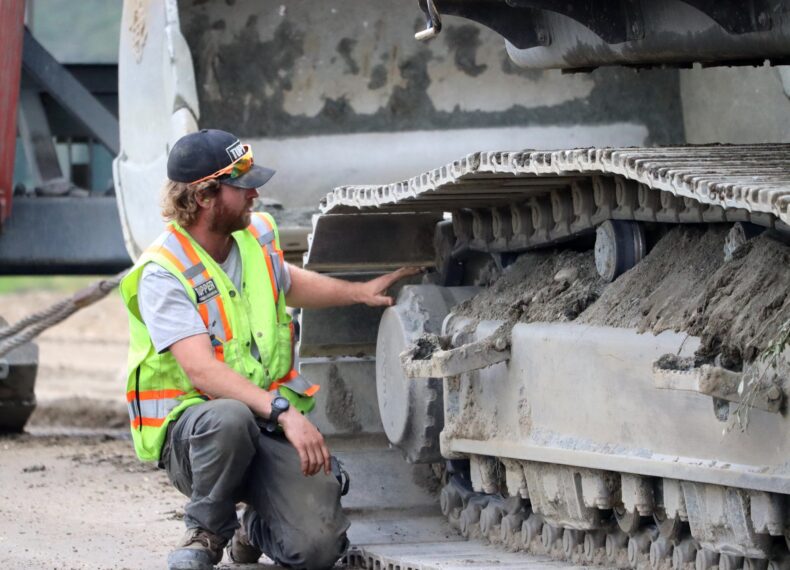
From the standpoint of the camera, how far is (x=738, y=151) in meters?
3.74

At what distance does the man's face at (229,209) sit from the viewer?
4.57 meters

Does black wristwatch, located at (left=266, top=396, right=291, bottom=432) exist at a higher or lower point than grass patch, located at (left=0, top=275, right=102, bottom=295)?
higher

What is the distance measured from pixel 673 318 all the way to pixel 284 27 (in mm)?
3284

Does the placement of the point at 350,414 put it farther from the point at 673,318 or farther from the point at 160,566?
the point at 673,318

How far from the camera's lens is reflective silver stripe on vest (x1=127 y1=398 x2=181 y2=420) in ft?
14.8

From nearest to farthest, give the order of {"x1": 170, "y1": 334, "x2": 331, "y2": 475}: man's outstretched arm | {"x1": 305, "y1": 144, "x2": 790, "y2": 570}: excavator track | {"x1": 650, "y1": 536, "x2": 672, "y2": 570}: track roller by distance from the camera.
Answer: {"x1": 305, "y1": 144, "x2": 790, "y2": 570}: excavator track, {"x1": 650, "y1": 536, "x2": 672, "y2": 570}: track roller, {"x1": 170, "y1": 334, "x2": 331, "y2": 475}: man's outstretched arm

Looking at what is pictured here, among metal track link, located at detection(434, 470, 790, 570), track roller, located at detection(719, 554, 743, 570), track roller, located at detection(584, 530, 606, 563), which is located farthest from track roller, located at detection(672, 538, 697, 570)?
track roller, located at detection(584, 530, 606, 563)

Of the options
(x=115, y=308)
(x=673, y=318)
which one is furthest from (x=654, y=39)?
(x=115, y=308)

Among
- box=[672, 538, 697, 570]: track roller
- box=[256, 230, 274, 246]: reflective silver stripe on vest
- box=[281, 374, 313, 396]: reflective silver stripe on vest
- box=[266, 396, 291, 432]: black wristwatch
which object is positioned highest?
box=[256, 230, 274, 246]: reflective silver stripe on vest

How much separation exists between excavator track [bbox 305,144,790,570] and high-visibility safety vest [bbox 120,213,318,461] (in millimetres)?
412

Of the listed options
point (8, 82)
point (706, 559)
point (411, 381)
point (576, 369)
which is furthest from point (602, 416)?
point (8, 82)

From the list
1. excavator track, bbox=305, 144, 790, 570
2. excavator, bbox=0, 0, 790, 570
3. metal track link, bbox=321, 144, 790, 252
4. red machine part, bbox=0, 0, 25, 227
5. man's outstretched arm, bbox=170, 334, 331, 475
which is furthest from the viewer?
red machine part, bbox=0, 0, 25, 227

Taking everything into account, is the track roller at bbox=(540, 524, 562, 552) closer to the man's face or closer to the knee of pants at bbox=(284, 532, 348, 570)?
the knee of pants at bbox=(284, 532, 348, 570)

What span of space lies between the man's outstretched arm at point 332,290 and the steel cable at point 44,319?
3.14 metres
